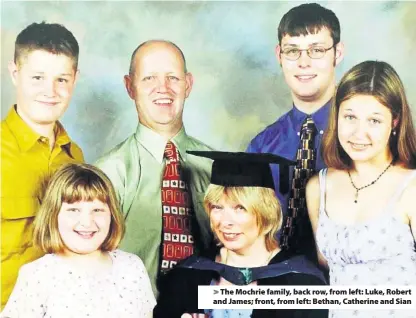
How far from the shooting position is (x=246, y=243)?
242 centimetres

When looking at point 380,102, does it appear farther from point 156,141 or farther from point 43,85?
point 43,85

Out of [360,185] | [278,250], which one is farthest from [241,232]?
[360,185]

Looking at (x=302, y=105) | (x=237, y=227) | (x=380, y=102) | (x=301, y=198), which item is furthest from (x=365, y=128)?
(x=237, y=227)

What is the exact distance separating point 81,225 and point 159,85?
667mm

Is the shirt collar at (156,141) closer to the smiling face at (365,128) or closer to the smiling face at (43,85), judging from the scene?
the smiling face at (43,85)

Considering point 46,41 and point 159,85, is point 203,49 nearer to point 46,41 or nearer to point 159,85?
point 159,85

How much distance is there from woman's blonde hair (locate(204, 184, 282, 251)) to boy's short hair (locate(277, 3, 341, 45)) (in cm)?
64

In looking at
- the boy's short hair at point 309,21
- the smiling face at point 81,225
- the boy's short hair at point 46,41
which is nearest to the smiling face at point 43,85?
the boy's short hair at point 46,41

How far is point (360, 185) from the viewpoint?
2.39m

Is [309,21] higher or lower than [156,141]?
higher

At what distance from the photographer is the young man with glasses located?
2.43 m

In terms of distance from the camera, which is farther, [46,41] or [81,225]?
[46,41]

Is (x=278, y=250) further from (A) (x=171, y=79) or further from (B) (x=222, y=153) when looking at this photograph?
(A) (x=171, y=79)

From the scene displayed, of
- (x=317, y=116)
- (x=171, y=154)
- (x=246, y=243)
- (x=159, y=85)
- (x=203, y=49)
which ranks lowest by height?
(x=246, y=243)
